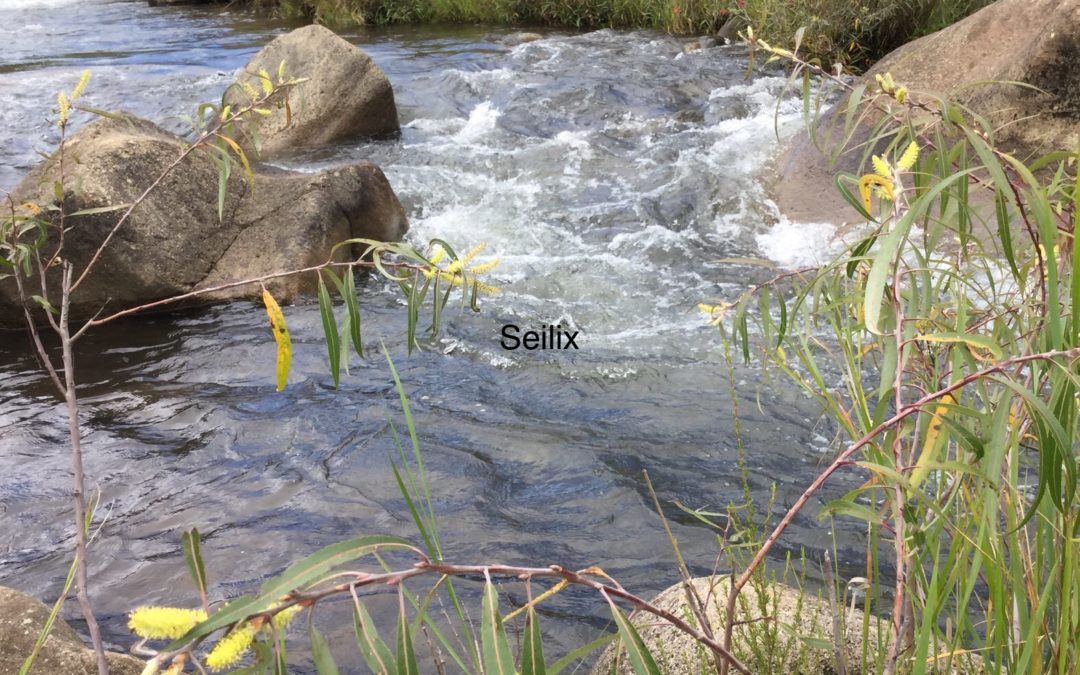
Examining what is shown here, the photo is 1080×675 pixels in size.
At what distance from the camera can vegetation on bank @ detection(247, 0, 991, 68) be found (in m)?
10.4

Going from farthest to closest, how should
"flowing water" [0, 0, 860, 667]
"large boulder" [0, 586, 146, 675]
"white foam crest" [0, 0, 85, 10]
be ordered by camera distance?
"white foam crest" [0, 0, 85, 10], "flowing water" [0, 0, 860, 667], "large boulder" [0, 586, 146, 675]

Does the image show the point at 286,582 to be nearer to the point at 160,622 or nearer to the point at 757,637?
the point at 160,622

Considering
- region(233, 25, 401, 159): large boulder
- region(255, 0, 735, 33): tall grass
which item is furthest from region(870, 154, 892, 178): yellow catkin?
region(255, 0, 735, 33): tall grass

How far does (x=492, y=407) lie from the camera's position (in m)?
4.59

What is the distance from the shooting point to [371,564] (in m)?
3.36

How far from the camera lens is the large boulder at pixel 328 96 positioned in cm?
884

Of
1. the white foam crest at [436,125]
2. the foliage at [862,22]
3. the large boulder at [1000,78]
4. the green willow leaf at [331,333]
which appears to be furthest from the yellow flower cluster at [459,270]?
the foliage at [862,22]

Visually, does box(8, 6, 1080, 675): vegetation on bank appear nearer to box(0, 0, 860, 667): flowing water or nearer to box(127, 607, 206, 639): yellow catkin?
box(127, 607, 206, 639): yellow catkin

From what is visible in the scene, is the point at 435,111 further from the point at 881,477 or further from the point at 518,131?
the point at 881,477

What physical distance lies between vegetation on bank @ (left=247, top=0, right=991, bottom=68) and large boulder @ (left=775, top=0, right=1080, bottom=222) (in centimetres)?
113

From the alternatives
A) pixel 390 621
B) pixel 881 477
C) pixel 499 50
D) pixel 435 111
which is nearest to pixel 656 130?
pixel 435 111

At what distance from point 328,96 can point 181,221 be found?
11.1ft

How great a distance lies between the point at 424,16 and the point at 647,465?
1297 centimetres

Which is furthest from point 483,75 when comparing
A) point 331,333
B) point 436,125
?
point 331,333
